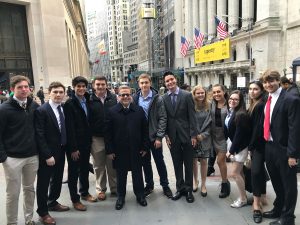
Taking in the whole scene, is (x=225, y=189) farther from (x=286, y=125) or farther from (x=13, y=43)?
(x=13, y=43)

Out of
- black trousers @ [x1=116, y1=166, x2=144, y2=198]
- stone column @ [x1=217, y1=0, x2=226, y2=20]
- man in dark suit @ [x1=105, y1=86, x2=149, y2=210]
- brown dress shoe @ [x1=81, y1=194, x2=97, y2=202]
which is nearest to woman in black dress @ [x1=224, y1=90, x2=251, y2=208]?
man in dark suit @ [x1=105, y1=86, x2=149, y2=210]

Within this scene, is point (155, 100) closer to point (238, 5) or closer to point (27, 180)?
point (27, 180)

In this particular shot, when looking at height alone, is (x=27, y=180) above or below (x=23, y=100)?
below

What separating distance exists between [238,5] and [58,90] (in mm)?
45170

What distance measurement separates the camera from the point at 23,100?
394cm

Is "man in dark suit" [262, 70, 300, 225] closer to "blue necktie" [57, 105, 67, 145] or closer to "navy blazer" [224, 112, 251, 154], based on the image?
"navy blazer" [224, 112, 251, 154]

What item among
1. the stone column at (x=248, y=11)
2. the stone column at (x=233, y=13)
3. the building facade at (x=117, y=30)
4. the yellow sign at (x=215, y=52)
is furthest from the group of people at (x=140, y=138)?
the building facade at (x=117, y=30)

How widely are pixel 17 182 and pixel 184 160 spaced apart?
268cm

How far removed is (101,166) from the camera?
5266 millimetres

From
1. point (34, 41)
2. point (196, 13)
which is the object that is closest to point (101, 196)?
point (34, 41)

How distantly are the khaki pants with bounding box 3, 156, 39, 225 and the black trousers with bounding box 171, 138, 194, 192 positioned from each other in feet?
7.45

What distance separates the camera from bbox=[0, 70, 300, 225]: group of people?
3.84 meters

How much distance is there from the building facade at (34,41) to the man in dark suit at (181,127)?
18.8m

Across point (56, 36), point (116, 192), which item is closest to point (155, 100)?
point (116, 192)
